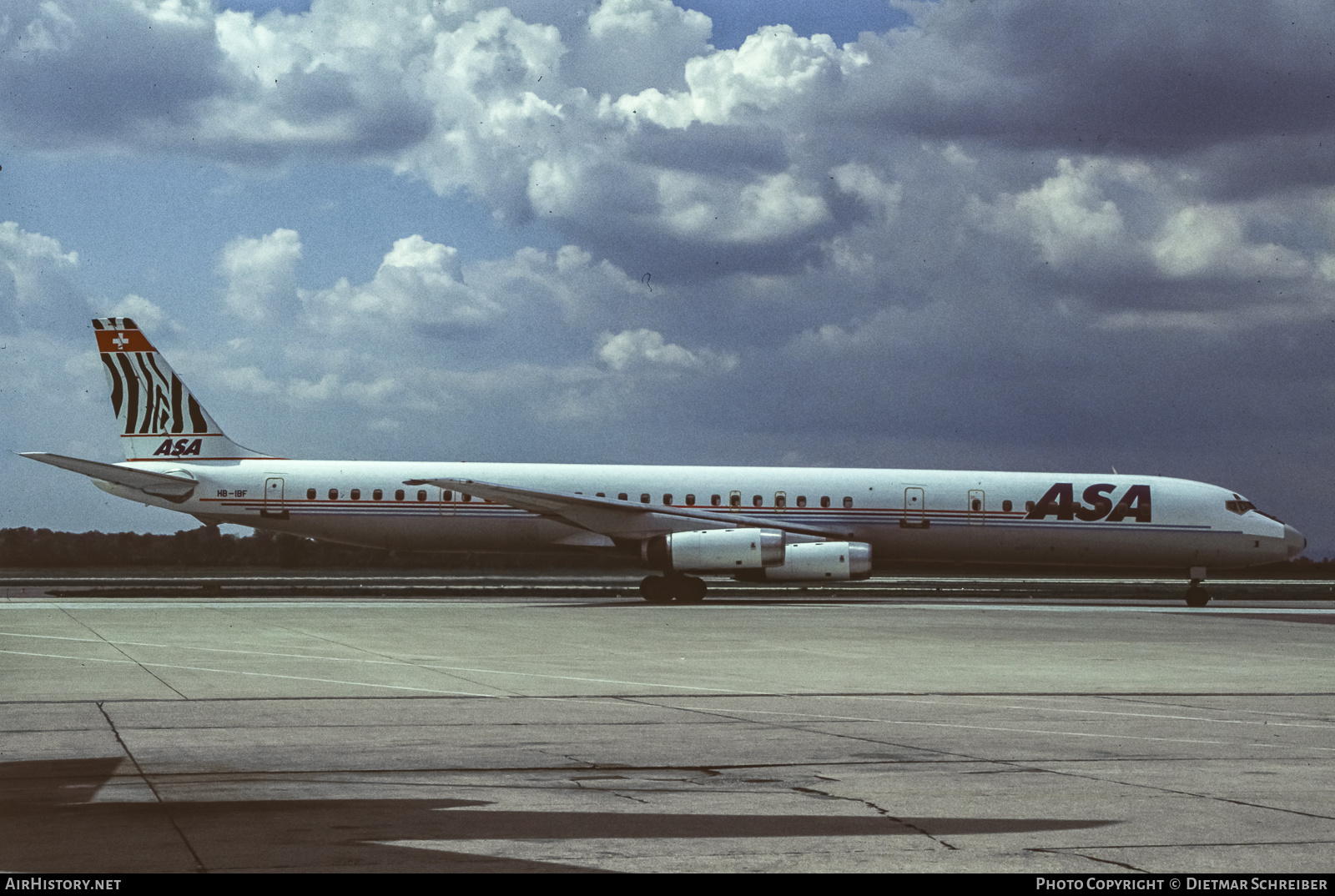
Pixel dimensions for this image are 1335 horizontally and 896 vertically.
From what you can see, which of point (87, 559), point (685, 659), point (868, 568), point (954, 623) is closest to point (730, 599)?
point (868, 568)

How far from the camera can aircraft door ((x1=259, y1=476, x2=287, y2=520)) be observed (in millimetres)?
38781

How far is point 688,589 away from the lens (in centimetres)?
3753

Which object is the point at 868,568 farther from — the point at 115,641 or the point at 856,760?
the point at 856,760

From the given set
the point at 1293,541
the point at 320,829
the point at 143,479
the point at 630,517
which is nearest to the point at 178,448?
the point at 143,479

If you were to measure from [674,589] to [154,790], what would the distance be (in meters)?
29.1

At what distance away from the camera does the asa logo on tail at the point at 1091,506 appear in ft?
127

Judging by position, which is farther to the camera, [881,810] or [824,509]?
[824,509]

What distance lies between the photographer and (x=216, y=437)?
134 ft

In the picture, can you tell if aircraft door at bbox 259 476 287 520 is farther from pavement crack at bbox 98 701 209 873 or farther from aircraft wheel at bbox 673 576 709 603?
pavement crack at bbox 98 701 209 873

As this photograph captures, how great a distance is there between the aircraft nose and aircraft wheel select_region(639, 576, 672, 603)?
1719 centimetres

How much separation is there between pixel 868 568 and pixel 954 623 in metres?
7.95

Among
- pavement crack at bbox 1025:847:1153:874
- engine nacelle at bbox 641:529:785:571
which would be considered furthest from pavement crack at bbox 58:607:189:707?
engine nacelle at bbox 641:529:785:571

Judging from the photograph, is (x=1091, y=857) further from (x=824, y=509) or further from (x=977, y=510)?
(x=977, y=510)

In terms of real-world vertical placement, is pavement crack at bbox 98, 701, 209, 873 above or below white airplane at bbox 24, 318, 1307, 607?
below
